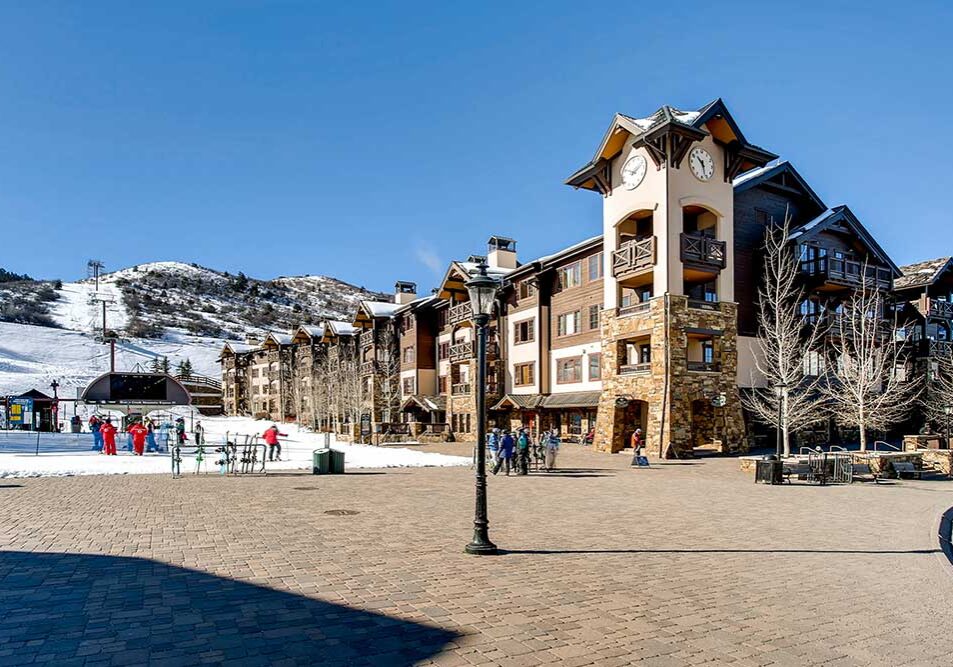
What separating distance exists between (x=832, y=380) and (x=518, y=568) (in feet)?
112

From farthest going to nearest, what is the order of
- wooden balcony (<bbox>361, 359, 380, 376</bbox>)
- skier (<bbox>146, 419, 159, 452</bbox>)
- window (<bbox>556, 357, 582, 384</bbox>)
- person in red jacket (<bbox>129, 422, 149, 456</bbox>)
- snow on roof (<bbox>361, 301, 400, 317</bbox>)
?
snow on roof (<bbox>361, 301, 400, 317</bbox>)
wooden balcony (<bbox>361, 359, 380, 376</bbox>)
window (<bbox>556, 357, 582, 384</bbox>)
skier (<bbox>146, 419, 159, 452</bbox>)
person in red jacket (<bbox>129, 422, 149, 456</bbox>)

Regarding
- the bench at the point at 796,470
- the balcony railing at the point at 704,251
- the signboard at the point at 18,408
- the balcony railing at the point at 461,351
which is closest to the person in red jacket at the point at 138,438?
the balcony railing at the point at 461,351

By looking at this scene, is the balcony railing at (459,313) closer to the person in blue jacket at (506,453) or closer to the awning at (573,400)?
the awning at (573,400)

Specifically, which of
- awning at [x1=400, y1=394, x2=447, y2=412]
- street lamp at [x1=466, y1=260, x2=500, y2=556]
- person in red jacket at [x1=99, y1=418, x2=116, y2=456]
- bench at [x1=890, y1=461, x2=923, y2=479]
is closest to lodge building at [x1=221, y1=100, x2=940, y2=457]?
awning at [x1=400, y1=394, x2=447, y2=412]

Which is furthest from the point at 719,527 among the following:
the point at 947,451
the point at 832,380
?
the point at 832,380

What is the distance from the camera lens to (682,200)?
32.6 metres

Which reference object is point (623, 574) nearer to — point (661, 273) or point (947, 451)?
point (947, 451)

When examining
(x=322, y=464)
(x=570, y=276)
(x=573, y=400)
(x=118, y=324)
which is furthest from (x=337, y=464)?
(x=118, y=324)

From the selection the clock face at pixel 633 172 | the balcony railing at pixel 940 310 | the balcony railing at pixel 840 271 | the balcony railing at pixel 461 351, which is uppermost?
the clock face at pixel 633 172

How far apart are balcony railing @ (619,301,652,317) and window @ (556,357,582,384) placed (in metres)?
5.94

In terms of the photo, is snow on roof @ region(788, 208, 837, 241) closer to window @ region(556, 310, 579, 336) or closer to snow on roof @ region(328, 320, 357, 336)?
window @ region(556, 310, 579, 336)

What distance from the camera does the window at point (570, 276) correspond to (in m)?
40.6

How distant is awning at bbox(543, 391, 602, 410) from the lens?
1501 inches

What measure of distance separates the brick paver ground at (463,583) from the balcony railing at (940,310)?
108ft
